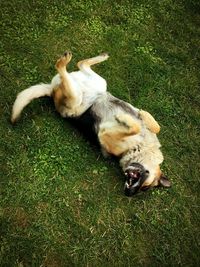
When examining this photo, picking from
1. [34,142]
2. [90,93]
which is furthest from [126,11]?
[34,142]

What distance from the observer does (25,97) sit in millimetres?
5758

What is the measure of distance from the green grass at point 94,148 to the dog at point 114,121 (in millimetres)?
266

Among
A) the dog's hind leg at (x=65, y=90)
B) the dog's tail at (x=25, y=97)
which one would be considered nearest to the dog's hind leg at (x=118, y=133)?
the dog's hind leg at (x=65, y=90)

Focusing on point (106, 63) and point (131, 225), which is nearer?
point (131, 225)

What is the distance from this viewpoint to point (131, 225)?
18.8ft

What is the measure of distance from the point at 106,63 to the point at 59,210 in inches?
104

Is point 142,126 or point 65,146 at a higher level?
point 142,126

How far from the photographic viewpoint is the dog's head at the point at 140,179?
5.65 meters

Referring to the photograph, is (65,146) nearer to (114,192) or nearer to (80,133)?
(80,133)

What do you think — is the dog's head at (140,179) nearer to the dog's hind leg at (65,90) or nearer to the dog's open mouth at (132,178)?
the dog's open mouth at (132,178)

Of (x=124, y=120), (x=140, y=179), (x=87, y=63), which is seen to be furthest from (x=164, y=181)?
(x=87, y=63)

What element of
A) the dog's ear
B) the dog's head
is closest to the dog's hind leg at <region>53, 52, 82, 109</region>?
the dog's head

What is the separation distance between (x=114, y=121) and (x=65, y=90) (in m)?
0.77

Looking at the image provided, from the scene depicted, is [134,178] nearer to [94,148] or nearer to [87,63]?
[94,148]
